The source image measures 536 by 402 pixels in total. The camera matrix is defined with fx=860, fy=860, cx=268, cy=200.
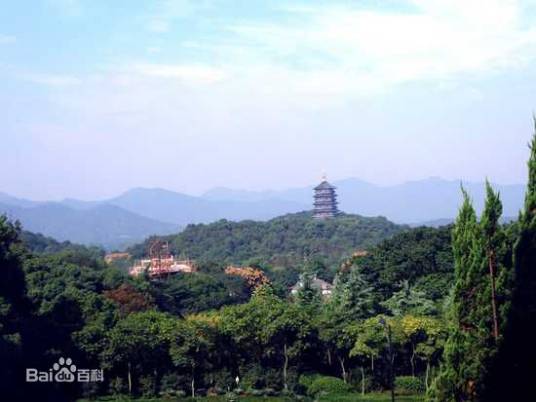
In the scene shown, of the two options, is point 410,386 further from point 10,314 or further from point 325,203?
point 325,203

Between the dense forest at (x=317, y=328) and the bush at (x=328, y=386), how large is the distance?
1.3 inches

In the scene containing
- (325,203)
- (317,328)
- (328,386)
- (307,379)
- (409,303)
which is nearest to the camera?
(328,386)

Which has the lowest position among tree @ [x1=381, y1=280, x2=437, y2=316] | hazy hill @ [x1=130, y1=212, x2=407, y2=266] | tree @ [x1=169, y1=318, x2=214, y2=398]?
tree @ [x1=169, y1=318, x2=214, y2=398]

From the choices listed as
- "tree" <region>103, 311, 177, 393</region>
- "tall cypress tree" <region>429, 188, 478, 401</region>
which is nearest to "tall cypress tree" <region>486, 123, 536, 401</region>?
"tall cypress tree" <region>429, 188, 478, 401</region>

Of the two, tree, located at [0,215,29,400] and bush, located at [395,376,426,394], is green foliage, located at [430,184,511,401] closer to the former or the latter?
bush, located at [395,376,426,394]

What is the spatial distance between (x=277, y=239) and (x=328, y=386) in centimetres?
4866

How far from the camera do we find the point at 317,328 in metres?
20.5

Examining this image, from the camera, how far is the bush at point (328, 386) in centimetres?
1919

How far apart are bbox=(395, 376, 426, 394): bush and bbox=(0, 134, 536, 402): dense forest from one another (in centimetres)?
3

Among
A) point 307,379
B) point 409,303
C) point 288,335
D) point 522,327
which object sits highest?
point 409,303

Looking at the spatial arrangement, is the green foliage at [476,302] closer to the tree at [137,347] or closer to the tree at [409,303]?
the tree at [137,347]

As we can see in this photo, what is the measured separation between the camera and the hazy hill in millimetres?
64625

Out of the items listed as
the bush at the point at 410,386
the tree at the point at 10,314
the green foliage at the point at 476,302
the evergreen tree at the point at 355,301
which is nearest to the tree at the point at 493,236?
the green foliage at the point at 476,302

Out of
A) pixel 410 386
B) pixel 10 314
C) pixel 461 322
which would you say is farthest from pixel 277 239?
pixel 461 322
